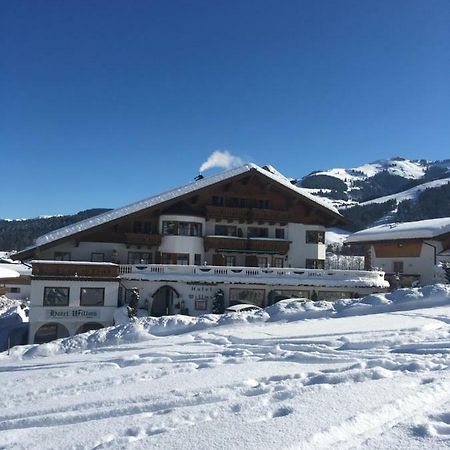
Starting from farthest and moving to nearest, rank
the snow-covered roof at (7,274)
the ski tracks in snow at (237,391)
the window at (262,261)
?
the snow-covered roof at (7,274)
the window at (262,261)
the ski tracks in snow at (237,391)

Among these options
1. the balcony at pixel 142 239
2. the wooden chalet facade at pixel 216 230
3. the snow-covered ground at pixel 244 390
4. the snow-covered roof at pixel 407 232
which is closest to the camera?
the snow-covered ground at pixel 244 390

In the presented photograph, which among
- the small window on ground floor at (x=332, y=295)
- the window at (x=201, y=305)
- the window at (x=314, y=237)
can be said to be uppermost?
the window at (x=314, y=237)

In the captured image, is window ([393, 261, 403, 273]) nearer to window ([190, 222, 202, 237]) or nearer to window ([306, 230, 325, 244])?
window ([306, 230, 325, 244])

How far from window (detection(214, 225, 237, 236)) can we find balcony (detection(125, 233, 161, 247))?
4684 millimetres

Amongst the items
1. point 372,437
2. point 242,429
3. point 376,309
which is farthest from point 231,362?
point 376,309

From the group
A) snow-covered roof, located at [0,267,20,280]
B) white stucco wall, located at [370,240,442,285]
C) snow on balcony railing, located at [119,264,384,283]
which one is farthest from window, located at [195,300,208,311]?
snow-covered roof, located at [0,267,20,280]

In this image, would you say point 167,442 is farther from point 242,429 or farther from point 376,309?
point 376,309

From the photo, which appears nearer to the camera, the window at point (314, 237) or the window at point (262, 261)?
the window at point (262, 261)

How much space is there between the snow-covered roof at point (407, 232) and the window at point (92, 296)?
2485 centimetres

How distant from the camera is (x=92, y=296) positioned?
26.9 metres

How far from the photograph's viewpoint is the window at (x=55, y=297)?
2605 cm

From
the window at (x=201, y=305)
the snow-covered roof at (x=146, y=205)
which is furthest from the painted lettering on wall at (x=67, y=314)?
the window at (x=201, y=305)

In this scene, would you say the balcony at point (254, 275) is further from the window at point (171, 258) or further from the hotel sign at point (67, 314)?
the hotel sign at point (67, 314)

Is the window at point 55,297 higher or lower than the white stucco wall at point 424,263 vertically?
lower
